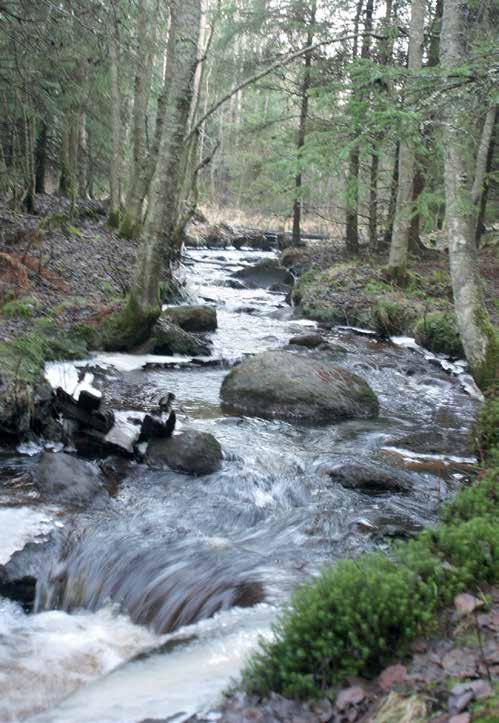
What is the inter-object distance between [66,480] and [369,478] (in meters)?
2.91

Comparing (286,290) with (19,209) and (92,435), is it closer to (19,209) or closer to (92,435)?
(19,209)

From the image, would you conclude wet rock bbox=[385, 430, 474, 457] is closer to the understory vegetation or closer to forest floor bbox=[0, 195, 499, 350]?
the understory vegetation

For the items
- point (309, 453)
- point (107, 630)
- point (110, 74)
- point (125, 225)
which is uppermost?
point (110, 74)

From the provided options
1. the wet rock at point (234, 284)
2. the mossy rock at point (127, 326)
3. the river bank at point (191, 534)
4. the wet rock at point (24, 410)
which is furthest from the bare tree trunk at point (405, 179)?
the wet rock at point (24, 410)

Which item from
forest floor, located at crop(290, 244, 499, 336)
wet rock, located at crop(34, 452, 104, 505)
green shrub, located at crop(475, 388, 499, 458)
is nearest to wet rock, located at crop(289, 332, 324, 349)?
forest floor, located at crop(290, 244, 499, 336)

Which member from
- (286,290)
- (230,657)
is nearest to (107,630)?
(230,657)

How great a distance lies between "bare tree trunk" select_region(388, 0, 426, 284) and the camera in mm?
15594

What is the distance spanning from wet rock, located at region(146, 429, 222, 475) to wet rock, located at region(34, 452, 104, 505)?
2.46 feet

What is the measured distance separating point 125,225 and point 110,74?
436 cm

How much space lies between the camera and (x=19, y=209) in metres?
16.2

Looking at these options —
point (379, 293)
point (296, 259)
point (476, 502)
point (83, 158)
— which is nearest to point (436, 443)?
point (476, 502)

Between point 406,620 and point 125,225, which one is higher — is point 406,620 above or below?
below

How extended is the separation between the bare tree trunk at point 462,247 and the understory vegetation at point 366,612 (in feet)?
15.8

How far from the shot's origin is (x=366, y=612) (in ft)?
10.6
